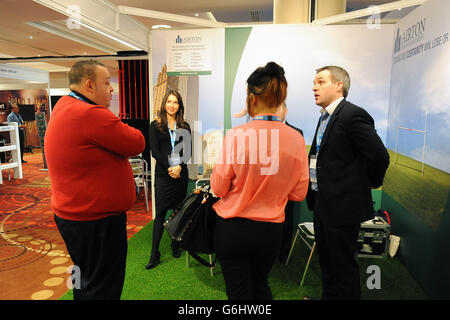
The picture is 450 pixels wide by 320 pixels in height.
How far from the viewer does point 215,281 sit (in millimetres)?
2756

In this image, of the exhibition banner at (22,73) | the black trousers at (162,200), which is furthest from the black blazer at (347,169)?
the exhibition banner at (22,73)

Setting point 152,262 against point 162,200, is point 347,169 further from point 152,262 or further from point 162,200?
point 152,262

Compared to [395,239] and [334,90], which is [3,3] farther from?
[395,239]

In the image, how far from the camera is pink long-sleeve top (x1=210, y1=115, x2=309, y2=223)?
1365mm

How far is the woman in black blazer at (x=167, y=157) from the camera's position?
2.98m

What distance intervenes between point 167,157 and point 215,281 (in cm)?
125

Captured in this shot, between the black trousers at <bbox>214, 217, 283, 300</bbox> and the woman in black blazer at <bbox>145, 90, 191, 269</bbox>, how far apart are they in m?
1.58

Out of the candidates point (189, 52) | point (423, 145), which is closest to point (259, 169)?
point (423, 145)

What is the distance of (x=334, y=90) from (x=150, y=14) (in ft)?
8.99

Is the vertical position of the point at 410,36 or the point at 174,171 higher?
the point at 410,36

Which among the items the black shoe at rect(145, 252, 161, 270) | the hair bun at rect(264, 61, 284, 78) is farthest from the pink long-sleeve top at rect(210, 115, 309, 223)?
the black shoe at rect(145, 252, 161, 270)

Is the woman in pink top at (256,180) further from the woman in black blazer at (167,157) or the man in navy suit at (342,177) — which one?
the woman in black blazer at (167,157)

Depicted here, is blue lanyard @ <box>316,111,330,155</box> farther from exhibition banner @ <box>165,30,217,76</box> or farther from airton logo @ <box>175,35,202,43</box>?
airton logo @ <box>175,35,202,43</box>
